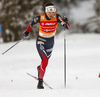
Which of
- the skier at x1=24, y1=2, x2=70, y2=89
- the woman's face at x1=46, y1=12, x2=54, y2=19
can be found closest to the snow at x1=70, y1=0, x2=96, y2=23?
the skier at x1=24, y1=2, x2=70, y2=89

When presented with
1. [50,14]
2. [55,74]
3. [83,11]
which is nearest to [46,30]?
[50,14]

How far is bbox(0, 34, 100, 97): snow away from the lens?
354 centimetres

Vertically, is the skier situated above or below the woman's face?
below

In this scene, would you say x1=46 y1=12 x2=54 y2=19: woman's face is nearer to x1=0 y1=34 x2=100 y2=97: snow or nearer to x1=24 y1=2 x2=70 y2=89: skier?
x1=24 y1=2 x2=70 y2=89: skier

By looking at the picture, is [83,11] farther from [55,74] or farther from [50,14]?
[50,14]

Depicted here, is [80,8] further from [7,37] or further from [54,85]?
[54,85]

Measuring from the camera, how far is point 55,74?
7.06 meters

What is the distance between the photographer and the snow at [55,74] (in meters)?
3.54

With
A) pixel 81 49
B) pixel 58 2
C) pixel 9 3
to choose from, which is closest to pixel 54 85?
pixel 81 49

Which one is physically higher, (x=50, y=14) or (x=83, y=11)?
(x=50, y=14)

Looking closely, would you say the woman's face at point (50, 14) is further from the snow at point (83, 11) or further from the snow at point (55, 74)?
the snow at point (83, 11)

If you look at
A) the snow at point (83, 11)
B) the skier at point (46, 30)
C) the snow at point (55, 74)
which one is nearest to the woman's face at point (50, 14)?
the skier at point (46, 30)

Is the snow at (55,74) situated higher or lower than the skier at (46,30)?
lower

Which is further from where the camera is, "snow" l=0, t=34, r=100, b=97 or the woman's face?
the woman's face
